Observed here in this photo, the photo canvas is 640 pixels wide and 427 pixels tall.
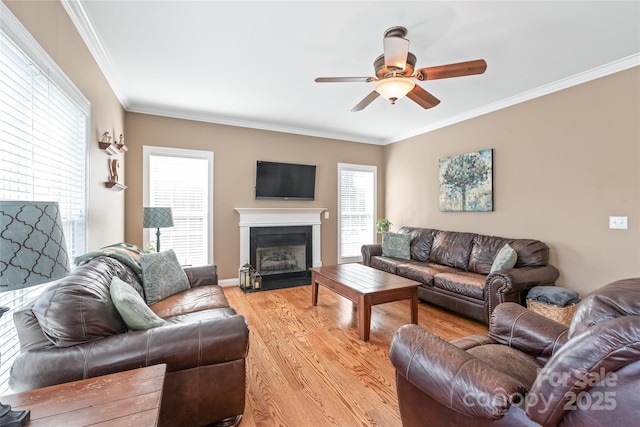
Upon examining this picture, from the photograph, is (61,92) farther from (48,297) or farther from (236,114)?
(236,114)

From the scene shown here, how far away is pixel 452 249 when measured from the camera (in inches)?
159

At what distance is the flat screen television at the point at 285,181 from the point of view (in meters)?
4.73

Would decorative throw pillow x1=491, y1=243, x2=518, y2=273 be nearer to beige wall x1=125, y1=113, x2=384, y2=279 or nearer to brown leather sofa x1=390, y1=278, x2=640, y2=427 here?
brown leather sofa x1=390, y1=278, x2=640, y2=427

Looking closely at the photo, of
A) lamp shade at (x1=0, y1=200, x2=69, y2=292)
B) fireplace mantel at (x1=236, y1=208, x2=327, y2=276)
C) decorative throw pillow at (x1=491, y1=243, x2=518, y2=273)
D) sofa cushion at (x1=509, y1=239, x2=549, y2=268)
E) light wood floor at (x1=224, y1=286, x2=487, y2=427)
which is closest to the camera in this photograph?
lamp shade at (x1=0, y1=200, x2=69, y2=292)

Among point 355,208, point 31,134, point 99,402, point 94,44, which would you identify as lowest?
point 99,402

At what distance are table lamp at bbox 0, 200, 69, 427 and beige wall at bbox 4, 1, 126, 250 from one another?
1178 mm

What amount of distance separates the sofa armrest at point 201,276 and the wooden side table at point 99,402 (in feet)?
5.73

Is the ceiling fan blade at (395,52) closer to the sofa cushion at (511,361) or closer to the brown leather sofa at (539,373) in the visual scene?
the brown leather sofa at (539,373)

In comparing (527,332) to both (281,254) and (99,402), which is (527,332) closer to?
(99,402)

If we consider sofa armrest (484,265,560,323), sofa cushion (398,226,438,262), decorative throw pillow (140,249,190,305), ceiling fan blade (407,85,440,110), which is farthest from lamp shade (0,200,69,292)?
sofa cushion (398,226,438,262)

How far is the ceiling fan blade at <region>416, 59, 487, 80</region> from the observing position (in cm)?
200

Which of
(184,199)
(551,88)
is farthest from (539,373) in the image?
(184,199)

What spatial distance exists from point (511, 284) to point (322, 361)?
6.62ft

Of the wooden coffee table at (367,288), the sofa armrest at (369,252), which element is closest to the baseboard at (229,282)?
the wooden coffee table at (367,288)
